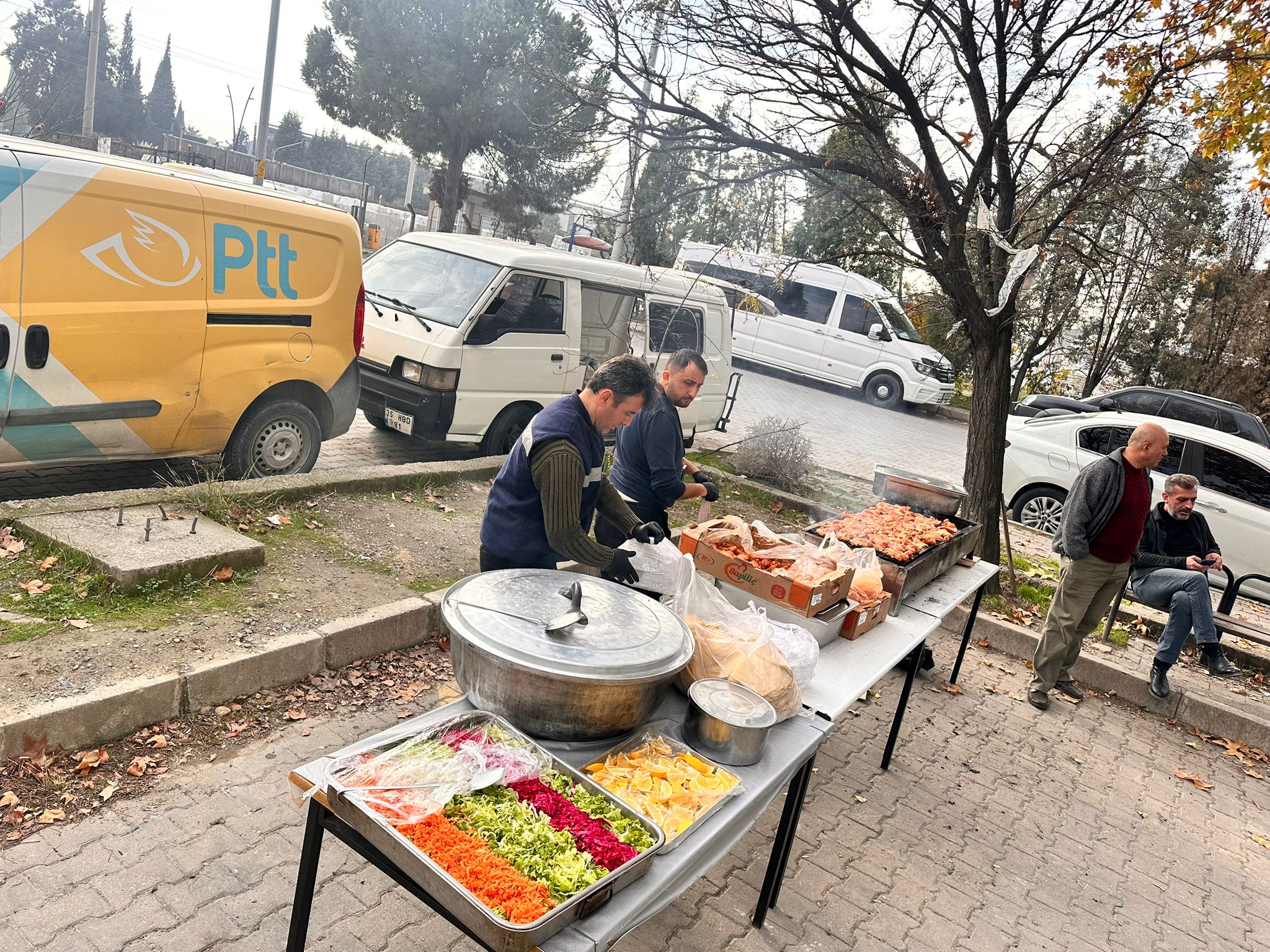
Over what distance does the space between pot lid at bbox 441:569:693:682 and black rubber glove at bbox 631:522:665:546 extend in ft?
2.82

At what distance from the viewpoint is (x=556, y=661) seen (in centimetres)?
242

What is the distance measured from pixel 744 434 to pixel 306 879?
470 inches

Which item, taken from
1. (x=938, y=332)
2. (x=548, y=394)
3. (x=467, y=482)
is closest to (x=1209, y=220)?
(x=938, y=332)

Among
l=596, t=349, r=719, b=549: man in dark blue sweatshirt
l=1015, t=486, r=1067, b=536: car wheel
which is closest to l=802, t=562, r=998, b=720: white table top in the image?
l=596, t=349, r=719, b=549: man in dark blue sweatshirt

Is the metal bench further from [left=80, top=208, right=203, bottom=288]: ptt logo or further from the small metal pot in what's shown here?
[left=80, top=208, right=203, bottom=288]: ptt logo

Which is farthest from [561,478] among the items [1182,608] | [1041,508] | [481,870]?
[1041,508]

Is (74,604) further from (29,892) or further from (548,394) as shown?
(548,394)

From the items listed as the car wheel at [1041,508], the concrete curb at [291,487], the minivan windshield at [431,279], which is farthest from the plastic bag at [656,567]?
the car wheel at [1041,508]

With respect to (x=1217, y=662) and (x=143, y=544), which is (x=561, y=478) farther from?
(x=1217, y=662)

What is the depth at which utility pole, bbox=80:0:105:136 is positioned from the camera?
2548 centimetres

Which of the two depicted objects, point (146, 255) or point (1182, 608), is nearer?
point (146, 255)

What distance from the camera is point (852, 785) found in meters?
4.70

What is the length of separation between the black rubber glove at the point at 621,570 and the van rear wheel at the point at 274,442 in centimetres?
370

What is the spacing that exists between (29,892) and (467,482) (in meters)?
5.07
